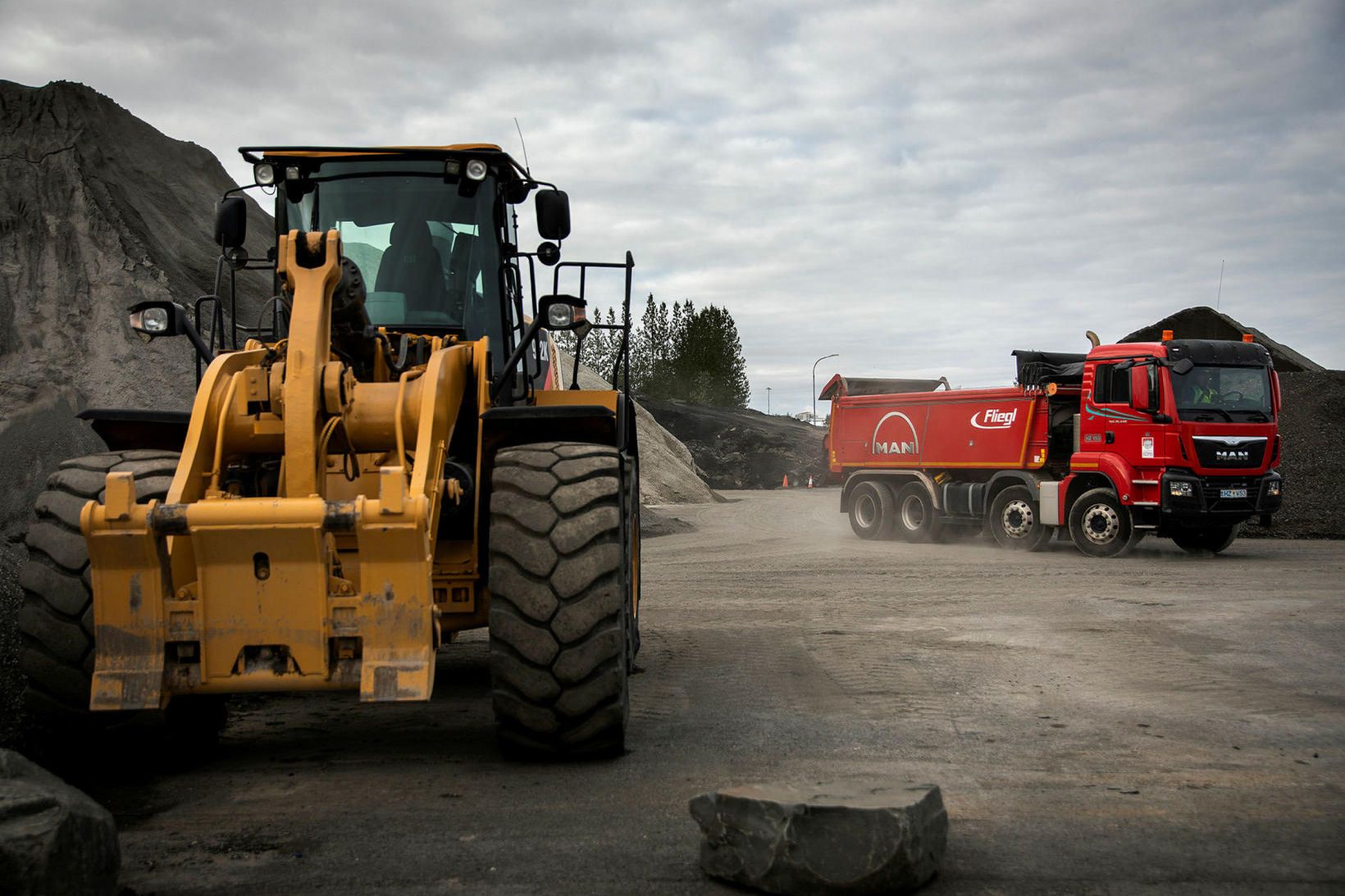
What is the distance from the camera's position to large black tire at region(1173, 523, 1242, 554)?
18.7 metres

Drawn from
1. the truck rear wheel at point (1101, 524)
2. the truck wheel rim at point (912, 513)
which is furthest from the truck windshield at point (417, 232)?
the truck wheel rim at point (912, 513)

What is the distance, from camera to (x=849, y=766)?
5.59 meters

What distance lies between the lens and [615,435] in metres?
6.13

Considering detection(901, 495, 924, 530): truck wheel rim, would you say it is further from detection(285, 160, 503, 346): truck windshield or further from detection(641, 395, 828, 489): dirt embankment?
detection(641, 395, 828, 489): dirt embankment

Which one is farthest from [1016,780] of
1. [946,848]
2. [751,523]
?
[751,523]

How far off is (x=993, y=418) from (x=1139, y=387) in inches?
128

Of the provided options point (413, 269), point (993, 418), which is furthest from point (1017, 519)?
point (413, 269)

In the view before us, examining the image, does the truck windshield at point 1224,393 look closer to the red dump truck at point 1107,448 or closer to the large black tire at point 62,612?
the red dump truck at point 1107,448

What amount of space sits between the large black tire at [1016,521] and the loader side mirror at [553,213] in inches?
555

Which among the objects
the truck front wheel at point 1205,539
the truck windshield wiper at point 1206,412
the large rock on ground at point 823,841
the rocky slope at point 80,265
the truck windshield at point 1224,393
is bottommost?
the large rock on ground at point 823,841

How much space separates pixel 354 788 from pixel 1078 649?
616 centimetres

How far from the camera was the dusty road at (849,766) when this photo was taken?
4.18m

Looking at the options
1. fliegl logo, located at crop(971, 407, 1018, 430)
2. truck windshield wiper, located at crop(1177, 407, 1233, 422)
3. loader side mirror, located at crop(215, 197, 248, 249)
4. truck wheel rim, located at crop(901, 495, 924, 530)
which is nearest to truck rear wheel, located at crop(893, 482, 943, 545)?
truck wheel rim, located at crop(901, 495, 924, 530)

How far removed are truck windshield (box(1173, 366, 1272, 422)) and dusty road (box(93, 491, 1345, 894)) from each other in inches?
262
